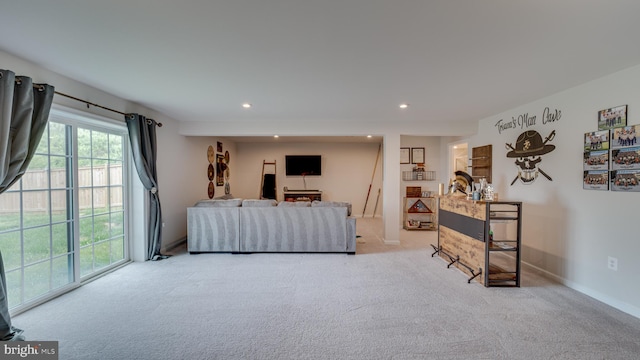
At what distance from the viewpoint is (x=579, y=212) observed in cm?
281

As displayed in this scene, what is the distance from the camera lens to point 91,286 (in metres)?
2.91

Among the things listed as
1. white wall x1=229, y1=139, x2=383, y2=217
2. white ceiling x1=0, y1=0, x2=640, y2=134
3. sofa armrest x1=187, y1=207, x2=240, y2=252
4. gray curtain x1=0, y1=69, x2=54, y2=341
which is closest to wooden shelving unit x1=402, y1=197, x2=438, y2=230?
white wall x1=229, y1=139, x2=383, y2=217

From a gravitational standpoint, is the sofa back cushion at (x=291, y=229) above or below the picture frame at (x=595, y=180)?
below

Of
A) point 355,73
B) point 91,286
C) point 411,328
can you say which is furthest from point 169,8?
point 91,286

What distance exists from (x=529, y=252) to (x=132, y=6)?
4.98m

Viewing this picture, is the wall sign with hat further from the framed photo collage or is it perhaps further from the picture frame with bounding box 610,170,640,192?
the picture frame with bounding box 610,170,640,192

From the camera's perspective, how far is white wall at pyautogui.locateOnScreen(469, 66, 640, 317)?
2389 millimetres

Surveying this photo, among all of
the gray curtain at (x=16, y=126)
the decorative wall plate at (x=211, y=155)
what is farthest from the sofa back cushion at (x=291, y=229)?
the gray curtain at (x=16, y=126)

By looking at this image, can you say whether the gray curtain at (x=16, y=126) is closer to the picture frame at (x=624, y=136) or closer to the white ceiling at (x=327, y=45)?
the white ceiling at (x=327, y=45)

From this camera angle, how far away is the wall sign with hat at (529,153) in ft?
10.6

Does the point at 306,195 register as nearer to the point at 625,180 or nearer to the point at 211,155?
the point at 211,155

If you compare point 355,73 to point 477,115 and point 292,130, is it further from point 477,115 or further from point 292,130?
point 477,115

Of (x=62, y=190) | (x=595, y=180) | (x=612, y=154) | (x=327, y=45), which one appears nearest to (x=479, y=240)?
(x=595, y=180)

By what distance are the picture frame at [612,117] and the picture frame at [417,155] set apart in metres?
3.85
